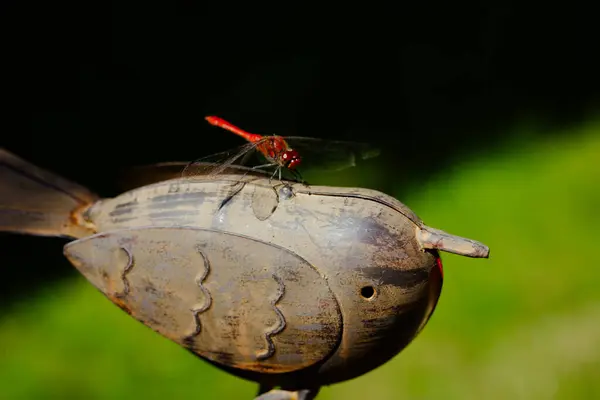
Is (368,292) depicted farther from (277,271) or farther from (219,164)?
(219,164)

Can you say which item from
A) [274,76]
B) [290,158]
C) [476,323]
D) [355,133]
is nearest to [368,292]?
[290,158]

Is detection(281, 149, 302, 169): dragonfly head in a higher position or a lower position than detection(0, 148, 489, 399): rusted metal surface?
higher

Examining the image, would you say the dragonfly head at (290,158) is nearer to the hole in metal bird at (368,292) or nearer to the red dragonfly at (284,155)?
the red dragonfly at (284,155)

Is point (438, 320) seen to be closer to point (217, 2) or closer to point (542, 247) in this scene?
point (542, 247)

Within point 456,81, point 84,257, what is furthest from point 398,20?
point 84,257

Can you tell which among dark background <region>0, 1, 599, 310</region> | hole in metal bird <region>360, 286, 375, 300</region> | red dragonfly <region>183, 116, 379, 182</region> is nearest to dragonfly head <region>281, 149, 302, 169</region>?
red dragonfly <region>183, 116, 379, 182</region>

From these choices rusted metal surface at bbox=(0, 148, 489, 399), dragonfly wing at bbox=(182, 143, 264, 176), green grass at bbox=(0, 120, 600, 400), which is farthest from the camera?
green grass at bbox=(0, 120, 600, 400)

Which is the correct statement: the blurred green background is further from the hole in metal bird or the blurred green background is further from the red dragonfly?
the hole in metal bird
